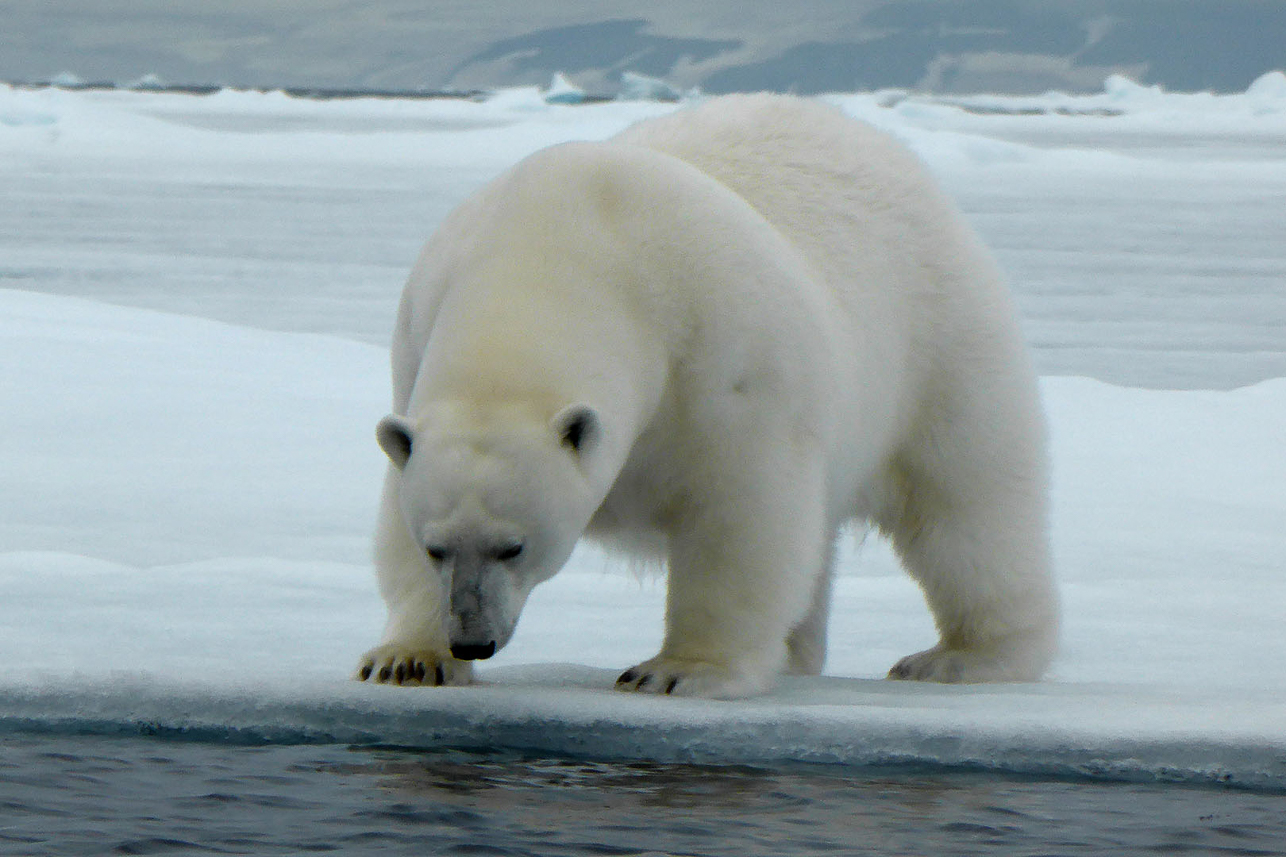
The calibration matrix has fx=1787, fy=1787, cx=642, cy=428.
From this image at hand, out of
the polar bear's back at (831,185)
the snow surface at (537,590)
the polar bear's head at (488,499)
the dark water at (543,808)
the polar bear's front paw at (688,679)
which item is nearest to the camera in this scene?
the dark water at (543,808)

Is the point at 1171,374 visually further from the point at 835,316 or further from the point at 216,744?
the point at 216,744

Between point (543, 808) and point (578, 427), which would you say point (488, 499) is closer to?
point (578, 427)

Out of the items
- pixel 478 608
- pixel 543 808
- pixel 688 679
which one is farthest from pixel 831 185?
pixel 543 808

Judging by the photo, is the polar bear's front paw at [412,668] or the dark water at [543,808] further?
the polar bear's front paw at [412,668]

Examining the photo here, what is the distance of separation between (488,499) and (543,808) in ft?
1.38

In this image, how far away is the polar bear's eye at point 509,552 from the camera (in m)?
2.46

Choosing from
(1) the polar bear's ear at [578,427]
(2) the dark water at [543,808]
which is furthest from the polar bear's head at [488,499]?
(2) the dark water at [543,808]

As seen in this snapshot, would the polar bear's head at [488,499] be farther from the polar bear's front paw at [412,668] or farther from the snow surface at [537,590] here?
the polar bear's front paw at [412,668]

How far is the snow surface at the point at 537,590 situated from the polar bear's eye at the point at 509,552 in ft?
1.02

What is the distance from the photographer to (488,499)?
2.45 metres

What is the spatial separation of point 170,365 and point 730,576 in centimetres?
382

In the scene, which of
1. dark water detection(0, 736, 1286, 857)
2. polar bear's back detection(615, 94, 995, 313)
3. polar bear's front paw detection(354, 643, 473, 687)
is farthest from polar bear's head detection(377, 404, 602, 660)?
polar bear's back detection(615, 94, 995, 313)

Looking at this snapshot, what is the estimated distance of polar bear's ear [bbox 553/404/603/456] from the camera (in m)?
2.46

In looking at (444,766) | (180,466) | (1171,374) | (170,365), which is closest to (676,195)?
(444,766)
